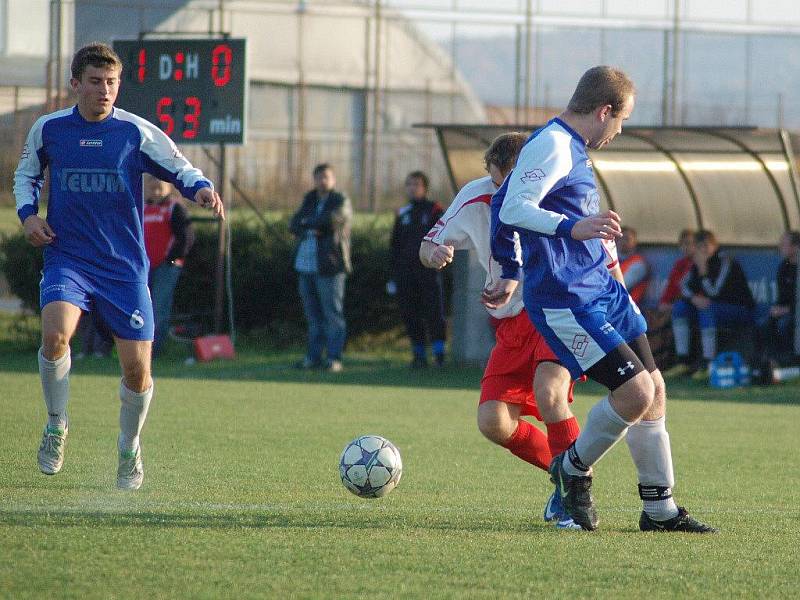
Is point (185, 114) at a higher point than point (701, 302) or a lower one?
higher

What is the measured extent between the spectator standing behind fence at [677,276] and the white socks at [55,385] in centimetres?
948

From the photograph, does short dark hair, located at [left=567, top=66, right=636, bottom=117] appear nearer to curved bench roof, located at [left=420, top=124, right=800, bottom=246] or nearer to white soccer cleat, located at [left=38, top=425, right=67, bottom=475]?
white soccer cleat, located at [left=38, top=425, right=67, bottom=475]

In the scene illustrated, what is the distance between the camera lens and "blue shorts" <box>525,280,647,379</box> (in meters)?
5.40

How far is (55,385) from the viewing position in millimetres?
6535

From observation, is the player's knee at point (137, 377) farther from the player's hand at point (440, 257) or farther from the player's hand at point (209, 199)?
the player's hand at point (440, 257)

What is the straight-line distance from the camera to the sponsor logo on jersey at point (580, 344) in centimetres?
541

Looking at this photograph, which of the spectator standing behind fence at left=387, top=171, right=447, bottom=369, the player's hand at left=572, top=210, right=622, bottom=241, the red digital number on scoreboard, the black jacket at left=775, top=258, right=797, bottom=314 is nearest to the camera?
the player's hand at left=572, top=210, right=622, bottom=241

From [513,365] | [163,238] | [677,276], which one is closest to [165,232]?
[163,238]

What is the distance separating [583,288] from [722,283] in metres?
9.35

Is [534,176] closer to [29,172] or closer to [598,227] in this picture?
[598,227]

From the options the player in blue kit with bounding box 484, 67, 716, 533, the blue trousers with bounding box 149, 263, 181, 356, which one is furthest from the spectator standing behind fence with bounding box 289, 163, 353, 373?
the player in blue kit with bounding box 484, 67, 716, 533

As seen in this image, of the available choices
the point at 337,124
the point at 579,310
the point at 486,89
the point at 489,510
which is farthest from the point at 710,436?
the point at 486,89

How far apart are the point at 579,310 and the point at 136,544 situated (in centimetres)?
193

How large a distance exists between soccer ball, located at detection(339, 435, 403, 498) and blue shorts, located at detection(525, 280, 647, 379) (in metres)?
1.12
